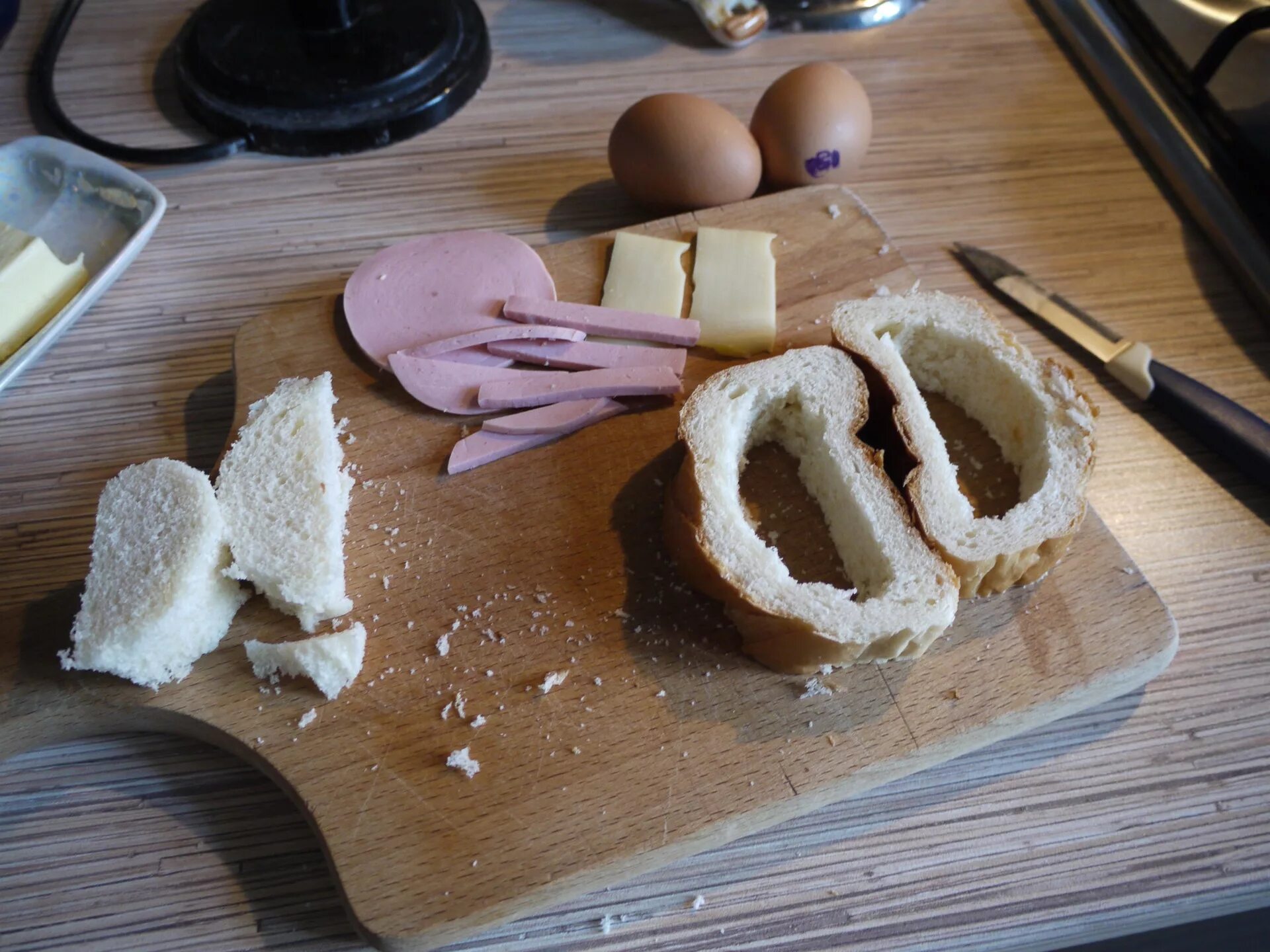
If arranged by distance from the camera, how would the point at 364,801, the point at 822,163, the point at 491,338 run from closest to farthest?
the point at 364,801 → the point at 491,338 → the point at 822,163

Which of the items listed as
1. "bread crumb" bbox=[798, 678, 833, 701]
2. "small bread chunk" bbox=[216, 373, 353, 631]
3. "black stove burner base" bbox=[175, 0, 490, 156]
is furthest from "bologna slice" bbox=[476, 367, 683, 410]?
"black stove burner base" bbox=[175, 0, 490, 156]

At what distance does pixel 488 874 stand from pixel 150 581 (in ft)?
2.50

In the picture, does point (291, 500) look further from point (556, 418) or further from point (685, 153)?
point (685, 153)

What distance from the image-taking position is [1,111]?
2.68 m

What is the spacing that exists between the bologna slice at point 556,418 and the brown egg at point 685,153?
0.67 metres

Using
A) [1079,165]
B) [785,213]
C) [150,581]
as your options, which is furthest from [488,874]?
[1079,165]

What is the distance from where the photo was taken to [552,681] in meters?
1.65

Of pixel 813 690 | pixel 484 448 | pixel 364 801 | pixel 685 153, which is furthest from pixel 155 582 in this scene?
pixel 685 153

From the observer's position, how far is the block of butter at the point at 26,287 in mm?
2029

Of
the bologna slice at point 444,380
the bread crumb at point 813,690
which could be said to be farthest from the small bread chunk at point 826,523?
the bologna slice at point 444,380

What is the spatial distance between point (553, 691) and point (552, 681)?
0.02 m

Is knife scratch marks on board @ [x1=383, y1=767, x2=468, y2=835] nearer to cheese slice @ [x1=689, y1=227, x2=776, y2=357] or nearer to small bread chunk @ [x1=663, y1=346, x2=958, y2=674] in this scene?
small bread chunk @ [x1=663, y1=346, x2=958, y2=674]

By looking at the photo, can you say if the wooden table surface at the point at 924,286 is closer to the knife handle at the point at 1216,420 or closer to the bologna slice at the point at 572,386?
the knife handle at the point at 1216,420

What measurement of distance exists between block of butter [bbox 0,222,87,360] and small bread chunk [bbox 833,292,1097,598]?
180 cm
